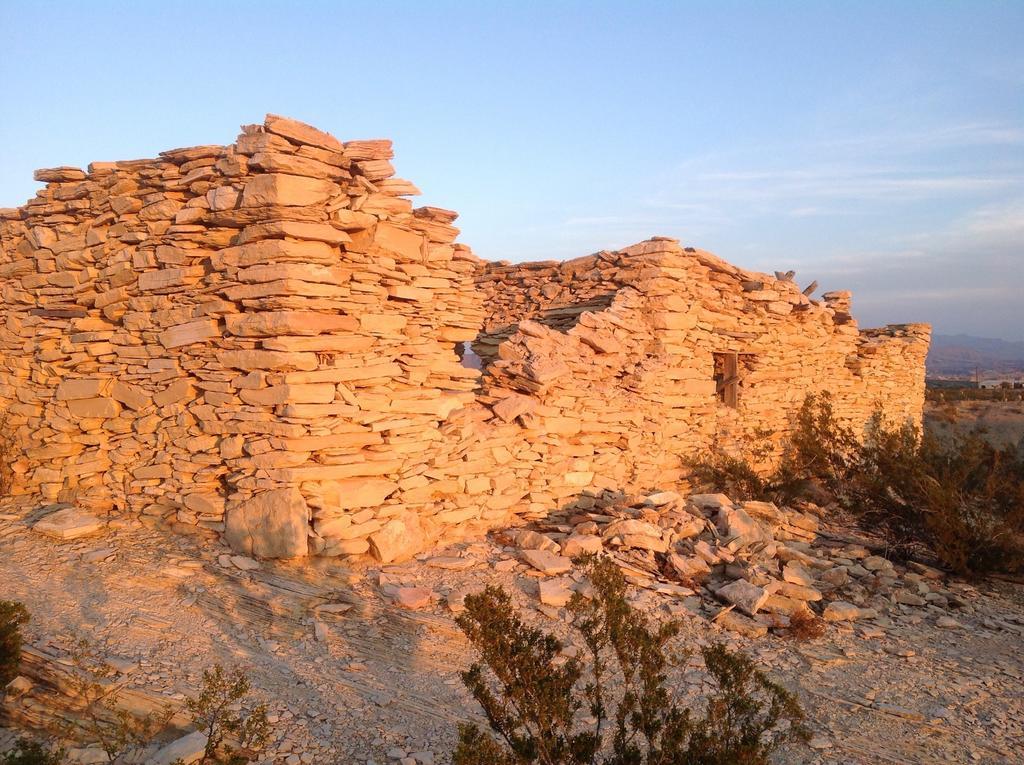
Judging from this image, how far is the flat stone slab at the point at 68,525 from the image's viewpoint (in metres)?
5.80

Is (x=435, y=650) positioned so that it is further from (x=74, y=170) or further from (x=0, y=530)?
(x=74, y=170)

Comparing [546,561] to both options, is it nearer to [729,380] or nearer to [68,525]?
[68,525]

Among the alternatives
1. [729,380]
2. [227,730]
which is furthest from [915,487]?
[227,730]

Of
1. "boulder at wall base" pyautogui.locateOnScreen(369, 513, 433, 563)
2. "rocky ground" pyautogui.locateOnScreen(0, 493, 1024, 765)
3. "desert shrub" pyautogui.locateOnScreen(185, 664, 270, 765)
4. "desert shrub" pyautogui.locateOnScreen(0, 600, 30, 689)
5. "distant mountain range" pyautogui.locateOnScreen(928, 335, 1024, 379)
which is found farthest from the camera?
"distant mountain range" pyautogui.locateOnScreen(928, 335, 1024, 379)

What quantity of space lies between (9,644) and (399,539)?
2806mm

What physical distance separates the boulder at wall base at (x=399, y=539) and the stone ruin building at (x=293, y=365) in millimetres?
20

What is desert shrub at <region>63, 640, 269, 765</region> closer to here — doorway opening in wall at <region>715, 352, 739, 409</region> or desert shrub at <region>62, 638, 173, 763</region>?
desert shrub at <region>62, 638, 173, 763</region>

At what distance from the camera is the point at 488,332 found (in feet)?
33.1

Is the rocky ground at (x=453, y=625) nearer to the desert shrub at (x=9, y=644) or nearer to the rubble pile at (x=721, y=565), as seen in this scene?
the rubble pile at (x=721, y=565)

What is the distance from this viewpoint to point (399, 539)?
585cm

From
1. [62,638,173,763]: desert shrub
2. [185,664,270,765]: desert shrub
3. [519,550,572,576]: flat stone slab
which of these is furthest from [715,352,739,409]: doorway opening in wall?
[62,638,173,763]: desert shrub

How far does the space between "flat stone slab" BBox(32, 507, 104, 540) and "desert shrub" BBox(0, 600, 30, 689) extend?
2246mm

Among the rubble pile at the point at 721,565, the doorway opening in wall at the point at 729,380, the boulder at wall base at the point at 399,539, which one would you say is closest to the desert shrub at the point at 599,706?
the rubble pile at the point at 721,565

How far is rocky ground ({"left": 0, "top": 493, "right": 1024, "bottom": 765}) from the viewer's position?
3783 mm
